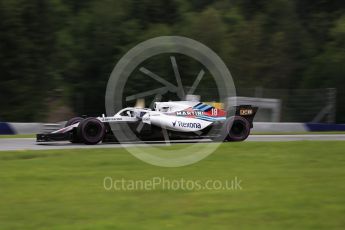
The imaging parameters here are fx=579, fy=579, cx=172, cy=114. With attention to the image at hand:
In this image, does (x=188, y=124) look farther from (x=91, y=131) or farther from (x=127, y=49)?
(x=127, y=49)

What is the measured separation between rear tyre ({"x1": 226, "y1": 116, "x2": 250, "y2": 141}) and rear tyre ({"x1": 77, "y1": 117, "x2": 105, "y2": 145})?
10.9 ft

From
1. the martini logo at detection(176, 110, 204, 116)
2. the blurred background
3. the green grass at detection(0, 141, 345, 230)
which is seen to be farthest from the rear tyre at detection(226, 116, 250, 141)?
the blurred background

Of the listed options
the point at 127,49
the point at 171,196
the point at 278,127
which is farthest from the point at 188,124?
the point at 127,49

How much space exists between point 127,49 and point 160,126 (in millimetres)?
15159

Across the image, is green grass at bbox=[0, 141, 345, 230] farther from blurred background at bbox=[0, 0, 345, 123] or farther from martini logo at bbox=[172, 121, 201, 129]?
blurred background at bbox=[0, 0, 345, 123]

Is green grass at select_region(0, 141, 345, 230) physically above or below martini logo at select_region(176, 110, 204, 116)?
below

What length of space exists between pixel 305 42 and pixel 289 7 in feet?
12.6

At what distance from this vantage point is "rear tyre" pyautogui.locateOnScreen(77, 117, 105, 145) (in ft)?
45.4

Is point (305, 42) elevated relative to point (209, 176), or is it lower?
elevated

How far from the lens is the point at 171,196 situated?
7594mm

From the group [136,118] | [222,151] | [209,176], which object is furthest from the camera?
[136,118]

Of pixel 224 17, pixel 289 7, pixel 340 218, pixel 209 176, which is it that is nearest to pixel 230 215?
pixel 340 218

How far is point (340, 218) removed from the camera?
6.55 meters

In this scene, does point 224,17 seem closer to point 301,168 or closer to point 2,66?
point 2,66
